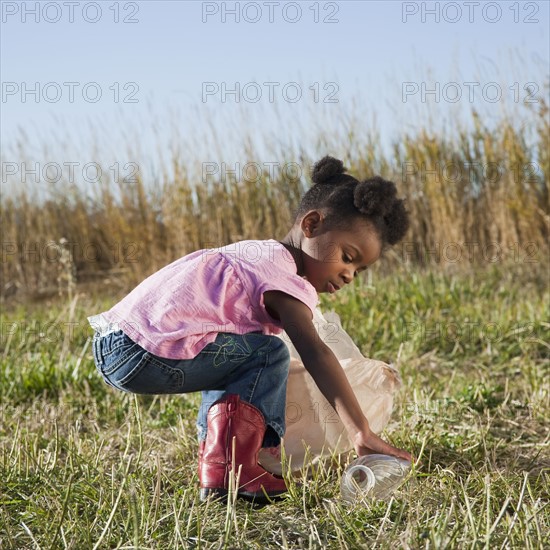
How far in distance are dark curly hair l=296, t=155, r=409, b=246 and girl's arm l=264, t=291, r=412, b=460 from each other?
0.97ft

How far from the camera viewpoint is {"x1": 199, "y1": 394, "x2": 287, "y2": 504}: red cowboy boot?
7.39 feet

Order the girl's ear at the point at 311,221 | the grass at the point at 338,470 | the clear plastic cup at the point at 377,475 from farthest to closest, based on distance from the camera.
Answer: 1. the girl's ear at the point at 311,221
2. the clear plastic cup at the point at 377,475
3. the grass at the point at 338,470

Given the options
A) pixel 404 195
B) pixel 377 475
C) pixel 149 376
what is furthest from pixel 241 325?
pixel 404 195

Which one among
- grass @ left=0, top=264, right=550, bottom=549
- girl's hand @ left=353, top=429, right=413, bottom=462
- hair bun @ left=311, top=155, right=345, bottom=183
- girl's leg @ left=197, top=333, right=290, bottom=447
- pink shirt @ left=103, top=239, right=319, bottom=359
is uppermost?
hair bun @ left=311, top=155, right=345, bottom=183

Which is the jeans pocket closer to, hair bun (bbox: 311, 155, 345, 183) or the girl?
the girl

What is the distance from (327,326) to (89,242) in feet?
20.4

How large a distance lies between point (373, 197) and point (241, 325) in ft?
1.71

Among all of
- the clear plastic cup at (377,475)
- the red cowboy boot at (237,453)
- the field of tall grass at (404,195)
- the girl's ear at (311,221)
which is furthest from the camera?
the field of tall grass at (404,195)

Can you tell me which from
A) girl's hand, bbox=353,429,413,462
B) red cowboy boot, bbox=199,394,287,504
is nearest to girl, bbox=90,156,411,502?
red cowboy boot, bbox=199,394,287,504

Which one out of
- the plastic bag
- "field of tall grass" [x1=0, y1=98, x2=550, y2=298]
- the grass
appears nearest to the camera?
the grass

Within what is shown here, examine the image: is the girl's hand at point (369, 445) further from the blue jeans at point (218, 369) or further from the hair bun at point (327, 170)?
the hair bun at point (327, 170)

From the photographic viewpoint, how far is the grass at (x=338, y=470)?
73.0 inches

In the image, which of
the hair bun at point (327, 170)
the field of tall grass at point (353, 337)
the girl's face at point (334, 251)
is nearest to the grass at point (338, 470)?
the field of tall grass at point (353, 337)

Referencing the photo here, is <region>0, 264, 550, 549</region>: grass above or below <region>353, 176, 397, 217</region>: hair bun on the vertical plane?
below
